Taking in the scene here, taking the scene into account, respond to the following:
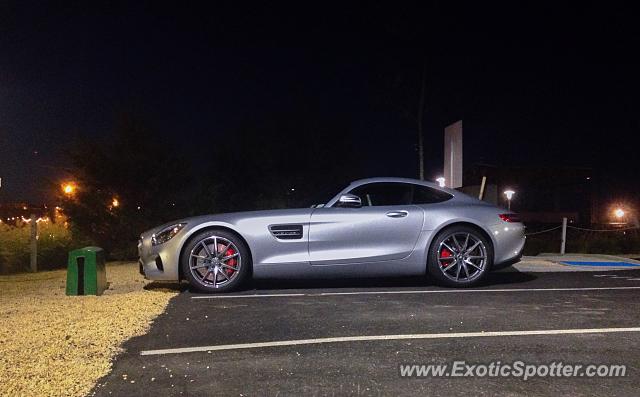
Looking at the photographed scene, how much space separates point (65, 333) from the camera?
15.1 ft

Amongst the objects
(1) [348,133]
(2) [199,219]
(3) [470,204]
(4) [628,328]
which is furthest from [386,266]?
(1) [348,133]

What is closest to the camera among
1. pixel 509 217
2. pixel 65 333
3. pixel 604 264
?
pixel 65 333

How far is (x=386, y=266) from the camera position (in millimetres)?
6730

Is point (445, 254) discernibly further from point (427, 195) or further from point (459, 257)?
point (427, 195)

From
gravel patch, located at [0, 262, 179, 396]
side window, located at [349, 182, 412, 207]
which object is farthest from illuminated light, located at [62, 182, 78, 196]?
side window, located at [349, 182, 412, 207]

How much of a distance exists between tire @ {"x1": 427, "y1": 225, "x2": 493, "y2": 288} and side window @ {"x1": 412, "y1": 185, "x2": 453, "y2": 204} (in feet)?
1.42

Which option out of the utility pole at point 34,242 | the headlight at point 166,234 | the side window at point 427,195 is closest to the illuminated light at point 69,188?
the utility pole at point 34,242

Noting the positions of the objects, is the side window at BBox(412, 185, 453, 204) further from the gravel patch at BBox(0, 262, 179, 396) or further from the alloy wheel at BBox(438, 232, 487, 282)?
the gravel patch at BBox(0, 262, 179, 396)

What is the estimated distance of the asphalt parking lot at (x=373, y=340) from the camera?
3.26 metres

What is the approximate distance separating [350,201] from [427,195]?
112cm

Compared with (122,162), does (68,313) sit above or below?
below

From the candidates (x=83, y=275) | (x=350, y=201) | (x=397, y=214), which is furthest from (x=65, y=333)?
(x=397, y=214)

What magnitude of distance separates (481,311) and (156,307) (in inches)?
124

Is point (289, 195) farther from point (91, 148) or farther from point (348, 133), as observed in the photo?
point (91, 148)
